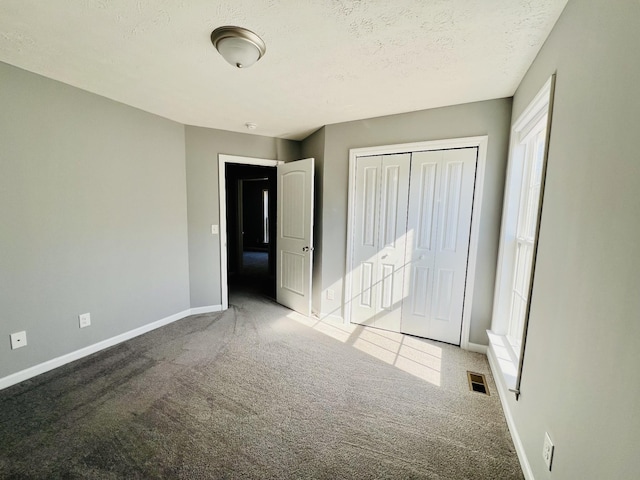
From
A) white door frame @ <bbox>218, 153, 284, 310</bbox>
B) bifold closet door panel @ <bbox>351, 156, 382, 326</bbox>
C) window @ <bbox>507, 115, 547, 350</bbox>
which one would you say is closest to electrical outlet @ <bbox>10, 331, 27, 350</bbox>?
white door frame @ <bbox>218, 153, 284, 310</bbox>

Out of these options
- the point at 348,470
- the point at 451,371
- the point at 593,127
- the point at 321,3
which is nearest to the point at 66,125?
the point at 321,3

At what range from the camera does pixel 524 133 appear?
1.94 meters

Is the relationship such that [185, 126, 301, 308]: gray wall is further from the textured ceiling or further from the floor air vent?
the floor air vent

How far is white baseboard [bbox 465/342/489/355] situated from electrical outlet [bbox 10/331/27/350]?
3.78 metres

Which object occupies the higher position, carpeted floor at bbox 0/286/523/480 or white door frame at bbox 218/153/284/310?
white door frame at bbox 218/153/284/310

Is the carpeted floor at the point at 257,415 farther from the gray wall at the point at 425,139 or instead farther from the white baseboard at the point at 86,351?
the gray wall at the point at 425,139

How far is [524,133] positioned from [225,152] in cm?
307

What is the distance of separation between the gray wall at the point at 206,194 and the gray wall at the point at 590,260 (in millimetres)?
3018

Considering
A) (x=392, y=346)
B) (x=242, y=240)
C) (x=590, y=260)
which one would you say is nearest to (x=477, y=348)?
(x=392, y=346)

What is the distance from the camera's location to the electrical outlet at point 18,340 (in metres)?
1.94

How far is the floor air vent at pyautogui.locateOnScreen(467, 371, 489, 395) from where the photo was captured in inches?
78.8

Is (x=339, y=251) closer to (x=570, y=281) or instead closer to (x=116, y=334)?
(x=570, y=281)

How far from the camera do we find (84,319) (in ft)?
7.66

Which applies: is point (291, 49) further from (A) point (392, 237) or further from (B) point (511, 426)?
(B) point (511, 426)
